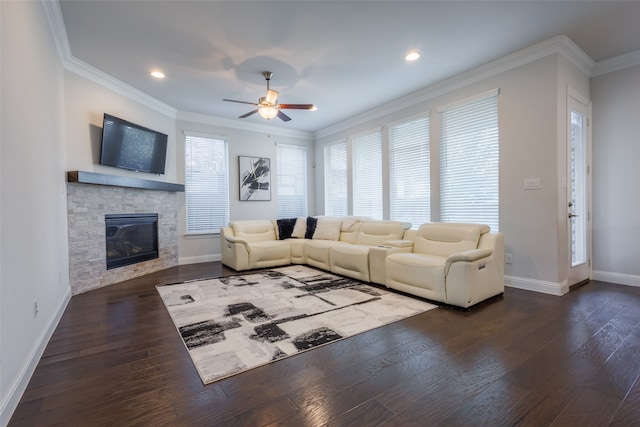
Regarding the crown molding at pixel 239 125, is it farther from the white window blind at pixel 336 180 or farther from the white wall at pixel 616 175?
the white wall at pixel 616 175

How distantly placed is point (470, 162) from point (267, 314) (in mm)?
3419

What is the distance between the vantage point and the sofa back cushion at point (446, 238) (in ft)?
11.4

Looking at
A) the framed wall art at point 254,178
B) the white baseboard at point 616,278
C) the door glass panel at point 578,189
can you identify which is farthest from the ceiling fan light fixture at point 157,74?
the white baseboard at point 616,278

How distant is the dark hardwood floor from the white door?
3.61ft

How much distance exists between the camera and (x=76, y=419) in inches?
58.1

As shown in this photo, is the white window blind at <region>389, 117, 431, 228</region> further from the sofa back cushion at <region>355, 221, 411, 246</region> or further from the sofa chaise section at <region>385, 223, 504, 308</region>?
the sofa chaise section at <region>385, 223, 504, 308</region>

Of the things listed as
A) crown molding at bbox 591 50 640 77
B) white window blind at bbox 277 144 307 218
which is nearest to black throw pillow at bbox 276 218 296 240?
white window blind at bbox 277 144 307 218

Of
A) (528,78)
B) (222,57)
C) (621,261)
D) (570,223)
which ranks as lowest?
(621,261)

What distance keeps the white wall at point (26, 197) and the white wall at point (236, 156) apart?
2.65 meters

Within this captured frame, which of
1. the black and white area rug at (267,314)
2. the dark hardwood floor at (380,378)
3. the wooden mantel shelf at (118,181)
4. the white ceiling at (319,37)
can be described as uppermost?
the white ceiling at (319,37)

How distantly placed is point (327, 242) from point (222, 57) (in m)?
3.17

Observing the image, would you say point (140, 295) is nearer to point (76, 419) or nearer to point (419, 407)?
point (76, 419)

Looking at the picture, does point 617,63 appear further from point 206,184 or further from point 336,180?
point 206,184

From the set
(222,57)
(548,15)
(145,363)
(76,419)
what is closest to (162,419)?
(76,419)
